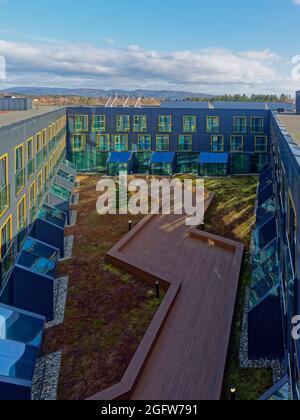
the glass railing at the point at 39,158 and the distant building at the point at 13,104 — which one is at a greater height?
the distant building at the point at 13,104

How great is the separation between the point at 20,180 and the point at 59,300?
643 cm

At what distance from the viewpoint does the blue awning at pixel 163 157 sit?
161ft

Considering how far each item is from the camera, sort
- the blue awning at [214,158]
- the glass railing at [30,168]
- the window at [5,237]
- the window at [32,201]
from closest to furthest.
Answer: the window at [5,237] → the glass railing at [30,168] → the window at [32,201] → the blue awning at [214,158]

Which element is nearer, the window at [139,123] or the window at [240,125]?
the window at [240,125]

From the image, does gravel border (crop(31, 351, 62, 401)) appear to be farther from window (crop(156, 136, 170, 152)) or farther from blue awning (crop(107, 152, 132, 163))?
window (crop(156, 136, 170, 152))

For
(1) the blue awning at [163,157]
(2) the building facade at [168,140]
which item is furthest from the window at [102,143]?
(1) the blue awning at [163,157]

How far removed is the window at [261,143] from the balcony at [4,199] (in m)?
37.7

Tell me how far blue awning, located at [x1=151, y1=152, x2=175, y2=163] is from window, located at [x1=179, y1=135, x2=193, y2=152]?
149 cm

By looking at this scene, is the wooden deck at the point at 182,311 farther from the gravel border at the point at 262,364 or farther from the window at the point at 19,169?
the window at the point at 19,169

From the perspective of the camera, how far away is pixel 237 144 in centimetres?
4956

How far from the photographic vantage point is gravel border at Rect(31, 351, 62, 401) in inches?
543

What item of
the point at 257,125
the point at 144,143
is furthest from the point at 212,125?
the point at 144,143

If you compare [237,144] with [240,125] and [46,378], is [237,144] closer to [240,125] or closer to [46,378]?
[240,125]

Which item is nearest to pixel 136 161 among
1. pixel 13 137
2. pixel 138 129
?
pixel 138 129
